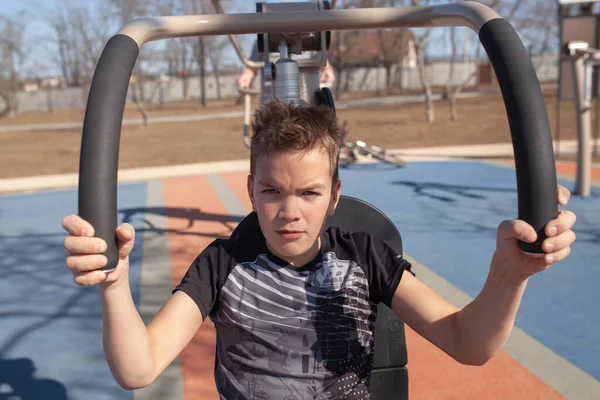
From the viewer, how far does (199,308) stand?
4.52 feet

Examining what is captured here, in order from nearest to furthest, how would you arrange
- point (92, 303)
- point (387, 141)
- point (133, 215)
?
point (92, 303)
point (133, 215)
point (387, 141)

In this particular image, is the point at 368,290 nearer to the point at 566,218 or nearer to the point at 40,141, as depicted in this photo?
the point at 566,218

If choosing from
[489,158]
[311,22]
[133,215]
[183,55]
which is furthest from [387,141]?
[183,55]

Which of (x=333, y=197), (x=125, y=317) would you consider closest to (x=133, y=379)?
(x=125, y=317)

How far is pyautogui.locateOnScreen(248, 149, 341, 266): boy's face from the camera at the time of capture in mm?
1347

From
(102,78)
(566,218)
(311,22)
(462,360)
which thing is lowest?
(462,360)

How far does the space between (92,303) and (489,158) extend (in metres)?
7.48

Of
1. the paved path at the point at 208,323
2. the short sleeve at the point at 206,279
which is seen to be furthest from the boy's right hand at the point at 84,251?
the paved path at the point at 208,323

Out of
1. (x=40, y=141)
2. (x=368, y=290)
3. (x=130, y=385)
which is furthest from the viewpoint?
(x=40, y=141)

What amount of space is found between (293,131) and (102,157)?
0.48 metres

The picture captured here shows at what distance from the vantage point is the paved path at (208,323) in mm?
A: 2645

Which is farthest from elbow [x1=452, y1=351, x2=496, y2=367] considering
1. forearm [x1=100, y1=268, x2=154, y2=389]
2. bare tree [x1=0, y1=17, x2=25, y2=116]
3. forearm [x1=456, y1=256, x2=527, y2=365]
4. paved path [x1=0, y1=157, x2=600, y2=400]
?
bare tree [x1=0, y1=17, x2=25, y2=116]

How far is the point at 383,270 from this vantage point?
1485 mm

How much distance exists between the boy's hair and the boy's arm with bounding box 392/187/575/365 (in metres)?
0.38
